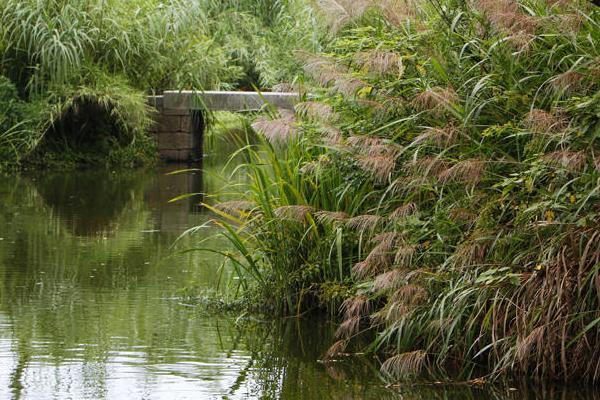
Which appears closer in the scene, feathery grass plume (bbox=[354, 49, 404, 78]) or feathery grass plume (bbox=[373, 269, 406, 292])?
feathery grass plume (bbox=[373, 269, 406, 292])

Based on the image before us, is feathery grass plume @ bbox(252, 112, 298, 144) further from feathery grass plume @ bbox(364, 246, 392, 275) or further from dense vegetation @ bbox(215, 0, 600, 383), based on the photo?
feathery grass plume @ bbox(364, 246, 392, 275)

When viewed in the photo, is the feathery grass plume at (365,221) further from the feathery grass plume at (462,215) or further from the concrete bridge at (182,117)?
the concrete bridge at (182,117)

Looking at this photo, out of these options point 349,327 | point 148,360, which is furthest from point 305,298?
point 148,360

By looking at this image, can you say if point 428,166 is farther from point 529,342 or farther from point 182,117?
point 182,117

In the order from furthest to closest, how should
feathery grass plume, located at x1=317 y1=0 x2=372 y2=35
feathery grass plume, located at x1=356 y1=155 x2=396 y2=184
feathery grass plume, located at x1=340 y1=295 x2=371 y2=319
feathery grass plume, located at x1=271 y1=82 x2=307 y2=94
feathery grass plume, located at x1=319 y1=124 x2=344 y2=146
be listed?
feathery grass plume, located at x1=271 y1=82 x2=307 y2=94
feathery grass plume, located at x1=317 y1=0 x2=372 y2=35
feathery grass plume, located at x1=319 y1=124 x2=344 y2=146
feathery grass plume, located at x1=340 y1=295 x2=371 y2=319
feathery grass plume, located at x1=356 y1=155 x2=396 y2=184

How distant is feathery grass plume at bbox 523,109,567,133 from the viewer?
5.66m

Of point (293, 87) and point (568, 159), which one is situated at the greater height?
point (293, 87)

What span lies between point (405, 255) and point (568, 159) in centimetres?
96

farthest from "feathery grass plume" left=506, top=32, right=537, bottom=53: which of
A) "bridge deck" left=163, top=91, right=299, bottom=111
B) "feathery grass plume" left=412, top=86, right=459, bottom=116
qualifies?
"bridge deck" left=163, top=91, right=299, bottom=111

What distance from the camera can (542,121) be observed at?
18.6 feet

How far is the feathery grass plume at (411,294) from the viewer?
19.4 feet

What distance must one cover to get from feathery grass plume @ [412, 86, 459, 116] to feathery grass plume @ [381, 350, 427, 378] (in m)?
1.26

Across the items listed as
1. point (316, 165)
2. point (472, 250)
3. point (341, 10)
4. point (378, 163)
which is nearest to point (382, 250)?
point (378, 163)

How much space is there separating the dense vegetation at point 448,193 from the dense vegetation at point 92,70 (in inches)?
319
